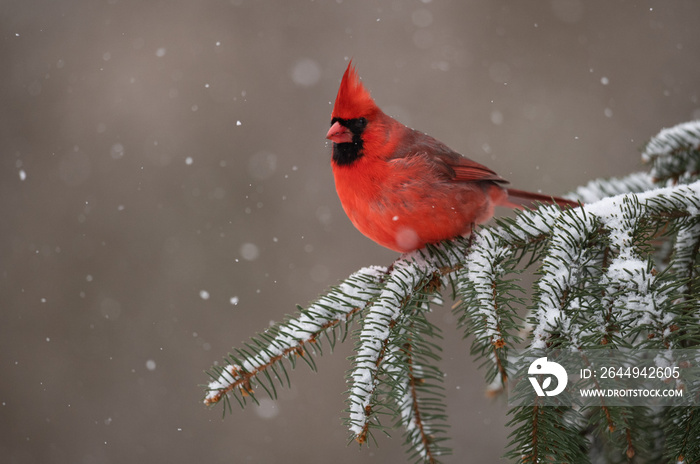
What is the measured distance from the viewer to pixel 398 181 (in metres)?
1.69

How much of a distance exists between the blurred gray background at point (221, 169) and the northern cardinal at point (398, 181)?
102 inches

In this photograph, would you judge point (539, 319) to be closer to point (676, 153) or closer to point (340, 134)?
point (340, 134)

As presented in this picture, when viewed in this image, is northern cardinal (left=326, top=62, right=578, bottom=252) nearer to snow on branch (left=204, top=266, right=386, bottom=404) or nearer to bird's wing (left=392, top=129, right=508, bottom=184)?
bird's wing (left=392, top=129, right=508, bottom=184)

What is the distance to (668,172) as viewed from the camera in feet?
6.24

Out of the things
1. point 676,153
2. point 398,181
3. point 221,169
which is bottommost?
point 398,181

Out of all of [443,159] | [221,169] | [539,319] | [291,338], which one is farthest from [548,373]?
[221,169]

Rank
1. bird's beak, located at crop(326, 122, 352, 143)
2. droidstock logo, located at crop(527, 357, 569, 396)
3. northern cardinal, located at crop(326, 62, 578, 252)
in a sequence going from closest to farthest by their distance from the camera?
droidstock logo, located at crop(527, 357, 569, 396), northern cardinal, located at crop(326, 62, 578, 252), bird's beak, located at crop(326, 122, 352, 143)

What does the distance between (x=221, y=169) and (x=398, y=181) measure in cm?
339

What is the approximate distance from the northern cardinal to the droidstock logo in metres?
0.65

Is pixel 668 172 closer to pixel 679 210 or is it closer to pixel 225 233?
pixel 679 210

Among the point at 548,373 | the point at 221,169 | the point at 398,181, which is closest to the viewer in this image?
the point at 548,373

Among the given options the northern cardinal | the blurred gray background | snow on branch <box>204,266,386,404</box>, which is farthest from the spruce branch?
the blurred gray background

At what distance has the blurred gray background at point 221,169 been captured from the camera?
15.1 feet

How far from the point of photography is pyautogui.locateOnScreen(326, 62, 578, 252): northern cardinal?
166 centimetres
